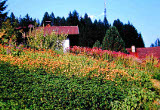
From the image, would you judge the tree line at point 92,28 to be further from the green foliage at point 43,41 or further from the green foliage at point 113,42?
the green foliage at point 113,42

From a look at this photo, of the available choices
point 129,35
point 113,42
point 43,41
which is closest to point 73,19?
point 129,35

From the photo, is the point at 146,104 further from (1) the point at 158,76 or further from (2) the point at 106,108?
(1) the point at 158,76

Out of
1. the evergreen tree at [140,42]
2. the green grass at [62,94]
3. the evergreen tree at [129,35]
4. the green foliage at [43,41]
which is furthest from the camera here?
the evergreen tree at [140,42]

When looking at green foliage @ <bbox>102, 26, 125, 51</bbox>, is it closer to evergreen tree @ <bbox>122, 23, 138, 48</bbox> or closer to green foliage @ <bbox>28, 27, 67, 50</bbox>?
green foliage @ <bbox>28, 27, 67, 50</bbox>

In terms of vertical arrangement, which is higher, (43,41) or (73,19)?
(73,19)

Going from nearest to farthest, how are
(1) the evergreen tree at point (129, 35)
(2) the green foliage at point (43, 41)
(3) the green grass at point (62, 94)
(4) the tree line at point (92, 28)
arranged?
(3) the green grass at point (62, 94), (2) the green foliage at point (43, 41), (4) the tree line at point (92, 28), (1) the evergreen tree at point (129, 35)

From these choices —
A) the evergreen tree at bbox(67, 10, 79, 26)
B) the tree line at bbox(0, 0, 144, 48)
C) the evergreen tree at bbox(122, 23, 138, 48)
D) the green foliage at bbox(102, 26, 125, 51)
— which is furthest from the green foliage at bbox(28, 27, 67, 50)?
the evergreen tree at bbox(67, 10, 79, 26)

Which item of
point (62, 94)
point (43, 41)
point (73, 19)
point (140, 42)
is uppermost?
point (73, 19)

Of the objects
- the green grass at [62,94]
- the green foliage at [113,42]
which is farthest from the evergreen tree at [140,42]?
the green grass at [62,94]

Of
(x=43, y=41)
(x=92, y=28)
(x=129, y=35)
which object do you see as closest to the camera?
(x=43, y=41)

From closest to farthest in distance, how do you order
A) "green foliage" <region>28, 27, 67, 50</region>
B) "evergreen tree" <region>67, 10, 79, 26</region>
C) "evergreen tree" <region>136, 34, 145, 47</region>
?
"green foliage" <region>28, 27, 67, 50</region> → "evergreen tree" <region>136, 34, 145, 47</region> → "evergreen tree" <region>67, 10, 79, 26</region>

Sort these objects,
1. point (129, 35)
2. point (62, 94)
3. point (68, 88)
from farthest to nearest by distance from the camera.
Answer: point (129, 35), point (68, 88), point (62, 94)

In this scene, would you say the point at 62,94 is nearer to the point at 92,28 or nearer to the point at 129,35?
the point at 92,28

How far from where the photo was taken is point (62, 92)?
496cm
